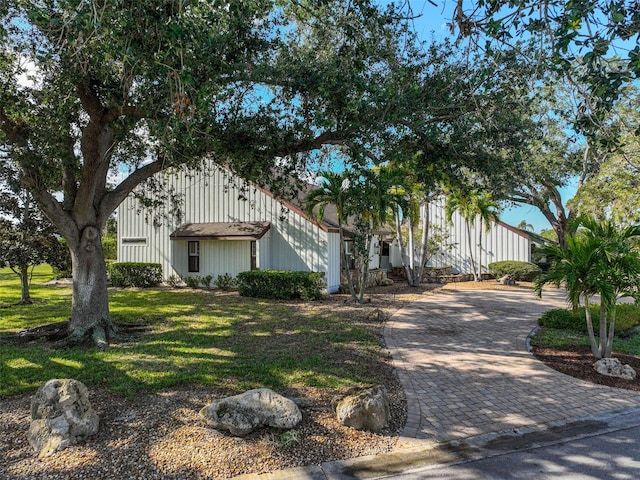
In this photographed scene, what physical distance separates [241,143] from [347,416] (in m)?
5.70

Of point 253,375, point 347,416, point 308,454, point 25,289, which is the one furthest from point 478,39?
point 25,289

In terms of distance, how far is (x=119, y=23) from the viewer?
4.86m

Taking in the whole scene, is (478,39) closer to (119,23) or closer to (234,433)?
(119,23)

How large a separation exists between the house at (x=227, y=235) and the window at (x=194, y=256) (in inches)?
1.9

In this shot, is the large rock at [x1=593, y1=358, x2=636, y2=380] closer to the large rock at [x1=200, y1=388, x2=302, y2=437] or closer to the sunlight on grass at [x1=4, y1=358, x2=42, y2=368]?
the large rock at [x1=200, y1=388, x2=302, y2=437]

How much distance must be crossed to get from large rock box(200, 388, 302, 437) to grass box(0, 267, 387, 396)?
1.15m

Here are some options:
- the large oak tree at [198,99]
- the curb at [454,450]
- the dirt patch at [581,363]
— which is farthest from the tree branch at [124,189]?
the dirt patch at [581,363]

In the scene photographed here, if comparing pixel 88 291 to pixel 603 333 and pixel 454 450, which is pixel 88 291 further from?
pixel 603 333

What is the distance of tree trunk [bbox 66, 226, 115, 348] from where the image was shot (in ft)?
29.0

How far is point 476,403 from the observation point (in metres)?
5.32

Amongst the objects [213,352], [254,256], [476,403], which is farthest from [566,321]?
[254,256]

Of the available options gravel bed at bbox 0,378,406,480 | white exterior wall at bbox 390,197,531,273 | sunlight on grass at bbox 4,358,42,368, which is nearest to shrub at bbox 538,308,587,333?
gravel bed at bbox 0,378,406,480

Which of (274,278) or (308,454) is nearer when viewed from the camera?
(308,454)

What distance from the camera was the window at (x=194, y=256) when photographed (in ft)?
60.1
